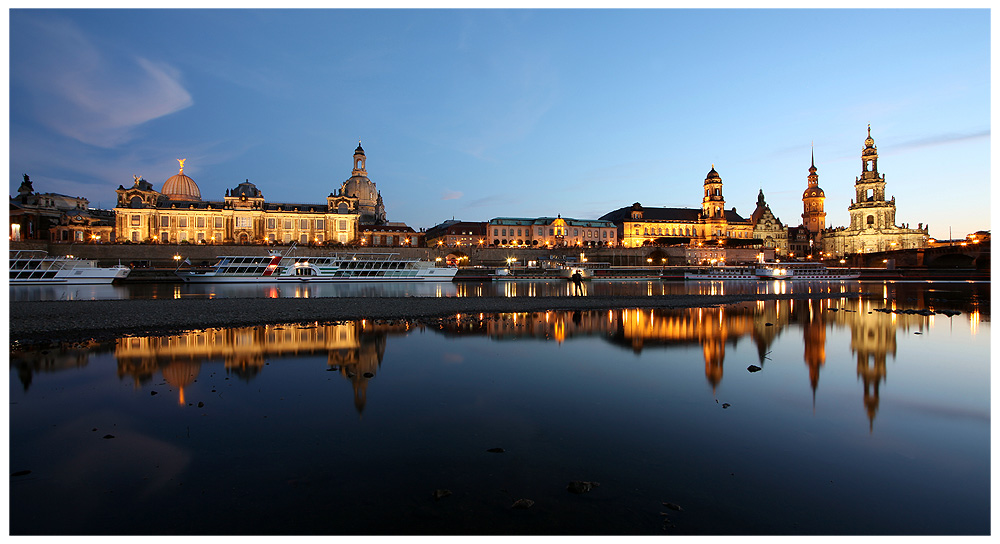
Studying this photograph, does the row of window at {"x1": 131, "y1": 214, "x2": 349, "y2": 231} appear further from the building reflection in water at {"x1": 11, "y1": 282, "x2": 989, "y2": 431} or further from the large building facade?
the building reflection in water at {"x1": 11, "y1": 282, "x2": 989, "y2": 431}

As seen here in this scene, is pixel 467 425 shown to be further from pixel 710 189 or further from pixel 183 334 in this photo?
pixel 710 189

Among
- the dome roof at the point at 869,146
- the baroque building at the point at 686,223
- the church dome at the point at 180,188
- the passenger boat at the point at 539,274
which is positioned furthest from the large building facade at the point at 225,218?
the dome roof at the point at 869,146

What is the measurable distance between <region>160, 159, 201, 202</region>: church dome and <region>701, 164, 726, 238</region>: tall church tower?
126602 millimetres

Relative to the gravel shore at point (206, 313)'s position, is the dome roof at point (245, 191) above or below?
above

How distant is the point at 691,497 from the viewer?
5098 millimetres

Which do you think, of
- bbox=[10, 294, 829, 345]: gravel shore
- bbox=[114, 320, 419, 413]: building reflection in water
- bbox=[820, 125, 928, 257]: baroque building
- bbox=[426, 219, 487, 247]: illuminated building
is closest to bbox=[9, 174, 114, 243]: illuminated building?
bbox=[426, 219, 487, 247]: illuminated building

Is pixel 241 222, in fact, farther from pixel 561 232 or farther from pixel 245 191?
pixel 561 232

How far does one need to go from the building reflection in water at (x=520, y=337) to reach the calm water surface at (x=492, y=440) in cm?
14

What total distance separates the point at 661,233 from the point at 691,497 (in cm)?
13313

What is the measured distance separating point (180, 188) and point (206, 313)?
103 meters

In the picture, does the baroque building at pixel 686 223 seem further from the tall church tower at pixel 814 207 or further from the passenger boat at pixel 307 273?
the passenger boat at pixel 307 273

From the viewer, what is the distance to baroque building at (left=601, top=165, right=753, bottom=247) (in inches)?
5037

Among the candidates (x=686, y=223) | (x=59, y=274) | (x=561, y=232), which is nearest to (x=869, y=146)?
(x=686, y=223)

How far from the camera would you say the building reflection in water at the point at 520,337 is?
10.6 meters
